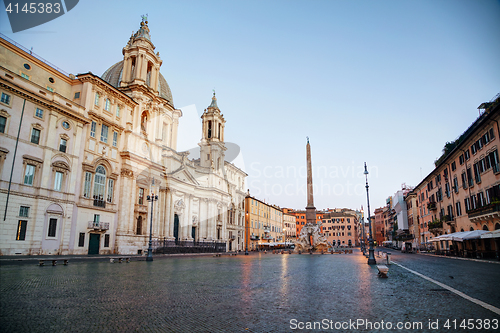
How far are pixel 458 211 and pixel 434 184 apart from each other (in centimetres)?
1098

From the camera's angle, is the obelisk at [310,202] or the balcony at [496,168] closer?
the balcony at [496,168]

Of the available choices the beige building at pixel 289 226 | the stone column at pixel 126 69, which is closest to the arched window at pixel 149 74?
the stone column at pixel 126 69

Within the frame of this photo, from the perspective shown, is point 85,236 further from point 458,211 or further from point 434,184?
point 434,184

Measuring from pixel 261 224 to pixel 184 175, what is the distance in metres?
32.3

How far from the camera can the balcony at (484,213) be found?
2486 centimetres

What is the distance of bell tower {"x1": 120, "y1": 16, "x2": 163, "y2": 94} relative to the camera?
41.3 meters

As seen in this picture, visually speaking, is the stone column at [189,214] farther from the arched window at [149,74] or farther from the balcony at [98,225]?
the balcony at [98,225]

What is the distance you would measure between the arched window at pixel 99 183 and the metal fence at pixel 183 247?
10019mm

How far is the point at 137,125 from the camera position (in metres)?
39.3

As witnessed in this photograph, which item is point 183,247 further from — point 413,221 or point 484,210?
point 413,221

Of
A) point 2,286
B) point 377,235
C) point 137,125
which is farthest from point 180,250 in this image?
point 377,235

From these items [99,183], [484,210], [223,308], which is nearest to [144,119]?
[99,183]

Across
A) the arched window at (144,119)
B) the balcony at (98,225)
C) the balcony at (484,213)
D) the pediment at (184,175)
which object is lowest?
the balcony at (98,225)

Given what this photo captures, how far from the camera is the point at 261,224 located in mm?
77562
